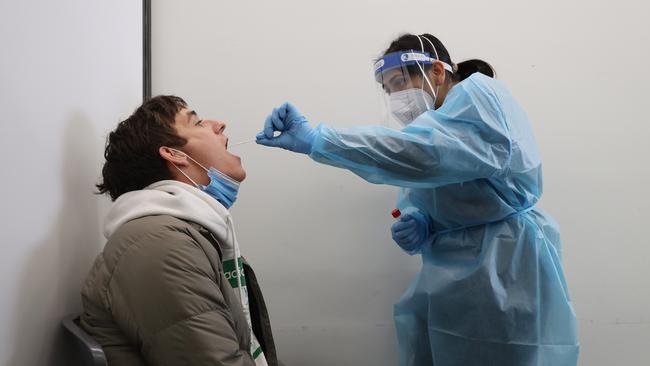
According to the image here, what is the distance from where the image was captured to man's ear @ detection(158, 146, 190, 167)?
105 cm

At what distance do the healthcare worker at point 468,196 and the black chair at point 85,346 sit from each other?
1.86ft

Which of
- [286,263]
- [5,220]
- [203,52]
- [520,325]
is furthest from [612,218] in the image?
[5,220]

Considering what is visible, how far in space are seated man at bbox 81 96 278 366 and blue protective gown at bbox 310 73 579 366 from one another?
0.93 feet

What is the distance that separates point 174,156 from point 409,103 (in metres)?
0.65

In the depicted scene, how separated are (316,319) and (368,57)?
89 cm

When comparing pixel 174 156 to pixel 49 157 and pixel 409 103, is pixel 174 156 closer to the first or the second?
pixel 49 157

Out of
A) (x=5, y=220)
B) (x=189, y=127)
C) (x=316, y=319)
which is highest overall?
(x=189, y=127)

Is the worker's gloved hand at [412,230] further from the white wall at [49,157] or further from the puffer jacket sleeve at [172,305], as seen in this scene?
the white wall at [49,157]

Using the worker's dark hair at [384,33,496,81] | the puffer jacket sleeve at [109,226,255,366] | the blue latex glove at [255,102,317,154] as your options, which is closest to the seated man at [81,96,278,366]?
the puffer jacket sleeve at [109,226,255,366]

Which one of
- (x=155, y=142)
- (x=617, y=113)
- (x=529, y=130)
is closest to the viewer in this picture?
(x=155, y=142)

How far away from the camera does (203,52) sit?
5.25 ft

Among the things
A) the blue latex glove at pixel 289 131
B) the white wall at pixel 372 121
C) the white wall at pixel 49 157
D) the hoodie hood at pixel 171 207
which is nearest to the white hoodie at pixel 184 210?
the hoodie hood at pixel 171 207

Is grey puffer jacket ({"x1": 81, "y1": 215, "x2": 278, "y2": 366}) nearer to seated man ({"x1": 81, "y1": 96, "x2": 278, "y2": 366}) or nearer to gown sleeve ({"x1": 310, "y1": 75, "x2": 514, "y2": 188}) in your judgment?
seated man ({"x1": 81, "y1": 96, "x2": 278, "y2": 366})

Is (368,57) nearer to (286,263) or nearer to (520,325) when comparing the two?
(286,263)
